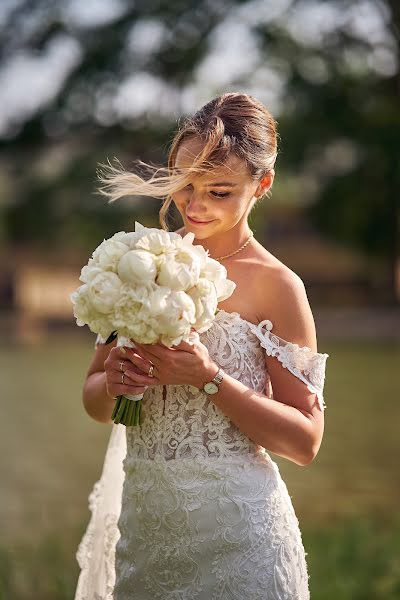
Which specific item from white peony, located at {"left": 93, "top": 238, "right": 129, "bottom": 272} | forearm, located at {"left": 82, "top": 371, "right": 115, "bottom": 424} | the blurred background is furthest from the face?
the blurred background

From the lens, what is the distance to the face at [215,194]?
225 centimetres

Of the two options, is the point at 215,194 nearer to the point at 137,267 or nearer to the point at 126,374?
the point at 137,267

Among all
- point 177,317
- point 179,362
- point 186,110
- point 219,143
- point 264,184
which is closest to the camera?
point 177,317

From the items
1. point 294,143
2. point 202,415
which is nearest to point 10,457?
point 202,415

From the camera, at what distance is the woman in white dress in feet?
7.35

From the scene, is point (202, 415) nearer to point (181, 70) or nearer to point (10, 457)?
point (10, 457)

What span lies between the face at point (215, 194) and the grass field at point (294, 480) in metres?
2.42

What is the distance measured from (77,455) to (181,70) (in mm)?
14299

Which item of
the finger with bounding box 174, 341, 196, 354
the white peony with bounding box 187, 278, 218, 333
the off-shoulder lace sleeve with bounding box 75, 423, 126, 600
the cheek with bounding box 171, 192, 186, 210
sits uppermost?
the cheek with bounding box 171, 192, 186, 210

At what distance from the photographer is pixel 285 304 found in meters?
2.26

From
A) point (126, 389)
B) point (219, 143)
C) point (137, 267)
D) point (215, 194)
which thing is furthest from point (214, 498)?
point (219, 143)

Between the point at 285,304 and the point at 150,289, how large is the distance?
0.38 metres

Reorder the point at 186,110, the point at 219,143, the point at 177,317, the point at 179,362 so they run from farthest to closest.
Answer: the point at 186,110 → the point at 219,143 → the point at 179,362 → the point at 177,317

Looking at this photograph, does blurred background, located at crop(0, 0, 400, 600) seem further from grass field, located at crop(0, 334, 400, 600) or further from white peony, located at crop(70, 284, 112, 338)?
white peony, located at crop(70, 284, 112, 338)
